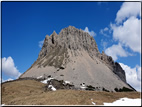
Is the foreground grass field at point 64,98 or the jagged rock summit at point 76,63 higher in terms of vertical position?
the jagged rock summit at point 76,63

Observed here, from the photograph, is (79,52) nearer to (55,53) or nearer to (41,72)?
(55,53)

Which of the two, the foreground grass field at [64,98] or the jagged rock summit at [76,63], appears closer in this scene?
the foreground grass field at [64,98]

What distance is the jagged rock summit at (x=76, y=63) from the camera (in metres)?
84.7

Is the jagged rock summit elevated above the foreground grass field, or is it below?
above

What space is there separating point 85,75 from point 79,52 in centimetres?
3553

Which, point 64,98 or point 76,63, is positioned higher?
point 76,63

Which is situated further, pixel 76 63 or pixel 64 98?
pixel 76 63

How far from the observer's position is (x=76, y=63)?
10350 cm

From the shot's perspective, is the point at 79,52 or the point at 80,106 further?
the point at 79,52

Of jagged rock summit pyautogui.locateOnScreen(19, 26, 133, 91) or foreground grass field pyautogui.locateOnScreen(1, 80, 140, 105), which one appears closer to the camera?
foreground grass field pyautogui.locateOnScreen(1, 80, 140, 105)

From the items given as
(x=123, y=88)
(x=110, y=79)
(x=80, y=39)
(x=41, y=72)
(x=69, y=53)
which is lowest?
(x=123, y=88)

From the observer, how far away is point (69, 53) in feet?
377

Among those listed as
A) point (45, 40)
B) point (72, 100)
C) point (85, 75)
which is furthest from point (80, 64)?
point (72, 100)

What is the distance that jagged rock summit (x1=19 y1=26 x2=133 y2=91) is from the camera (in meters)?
84.7
